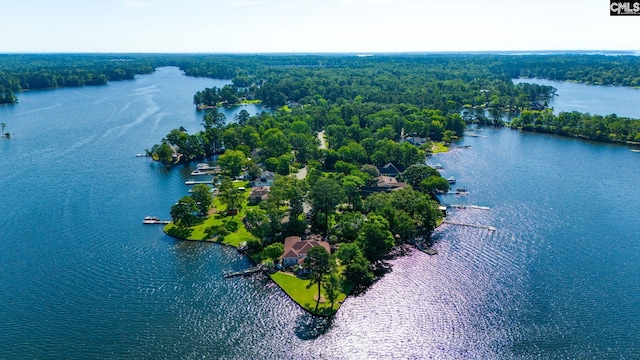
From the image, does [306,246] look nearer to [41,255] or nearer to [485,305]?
[485,305]

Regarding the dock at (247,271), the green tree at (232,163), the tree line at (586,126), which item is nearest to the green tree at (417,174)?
the green tree at (232,163)

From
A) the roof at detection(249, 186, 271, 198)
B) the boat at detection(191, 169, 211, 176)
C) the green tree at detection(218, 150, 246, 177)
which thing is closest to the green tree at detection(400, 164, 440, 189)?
the roof at detection(249, 186, 271, 198)

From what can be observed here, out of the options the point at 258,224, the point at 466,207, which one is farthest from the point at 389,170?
the point at 258,224

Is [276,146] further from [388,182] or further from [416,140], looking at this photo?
[416,140]

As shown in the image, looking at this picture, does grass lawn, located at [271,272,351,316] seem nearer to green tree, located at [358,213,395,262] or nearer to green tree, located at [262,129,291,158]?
green tree, located at [358,213,395,262]

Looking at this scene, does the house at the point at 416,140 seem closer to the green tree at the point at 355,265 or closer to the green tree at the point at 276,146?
the green tree at the point at 276,146
